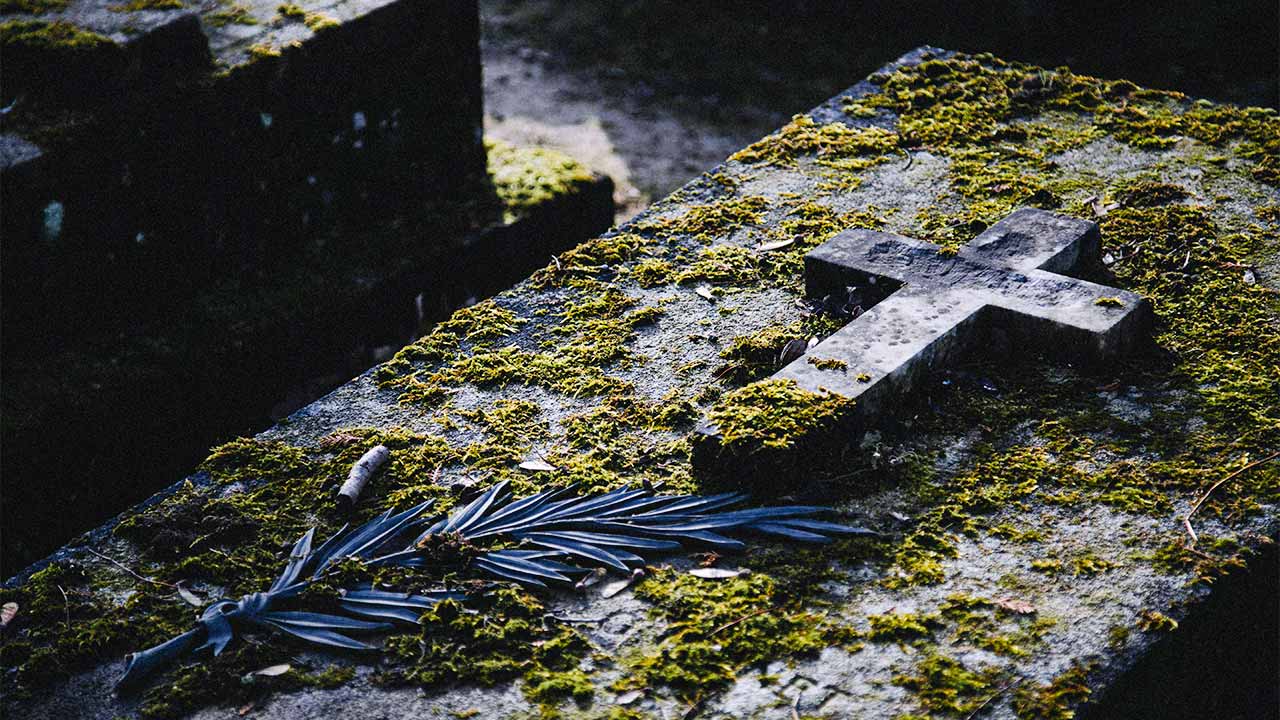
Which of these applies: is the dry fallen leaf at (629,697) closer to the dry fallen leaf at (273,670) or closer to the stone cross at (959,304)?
the dry fallen leaf at (273,670)

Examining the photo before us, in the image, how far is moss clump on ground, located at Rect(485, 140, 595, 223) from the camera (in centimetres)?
463

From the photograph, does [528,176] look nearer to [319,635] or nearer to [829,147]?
[829,147]

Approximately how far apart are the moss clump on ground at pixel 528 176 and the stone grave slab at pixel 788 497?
4.24ft

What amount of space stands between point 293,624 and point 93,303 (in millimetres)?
2060

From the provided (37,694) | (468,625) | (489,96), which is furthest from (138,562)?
(489,96)

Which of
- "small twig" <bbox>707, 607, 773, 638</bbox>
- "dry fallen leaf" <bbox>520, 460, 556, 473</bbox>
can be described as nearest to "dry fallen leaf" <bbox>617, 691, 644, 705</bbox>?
"small twig" <bbox>707, 607, 773, 638</bbox>

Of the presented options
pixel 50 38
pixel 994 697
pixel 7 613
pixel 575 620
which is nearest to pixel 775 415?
pixel 575 620

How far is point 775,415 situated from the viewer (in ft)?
7.72

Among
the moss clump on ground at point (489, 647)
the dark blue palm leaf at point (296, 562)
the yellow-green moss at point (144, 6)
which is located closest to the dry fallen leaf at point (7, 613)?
the dark blue palm leaf at point (296, 562)

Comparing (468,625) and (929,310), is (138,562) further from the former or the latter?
(929,310)

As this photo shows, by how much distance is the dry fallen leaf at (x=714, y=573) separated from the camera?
7.00ft

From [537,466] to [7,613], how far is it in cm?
96

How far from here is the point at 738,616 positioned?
204 cm

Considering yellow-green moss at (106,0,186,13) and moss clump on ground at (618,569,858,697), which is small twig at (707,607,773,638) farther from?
yellow-green moss at (106,0,186,13)
